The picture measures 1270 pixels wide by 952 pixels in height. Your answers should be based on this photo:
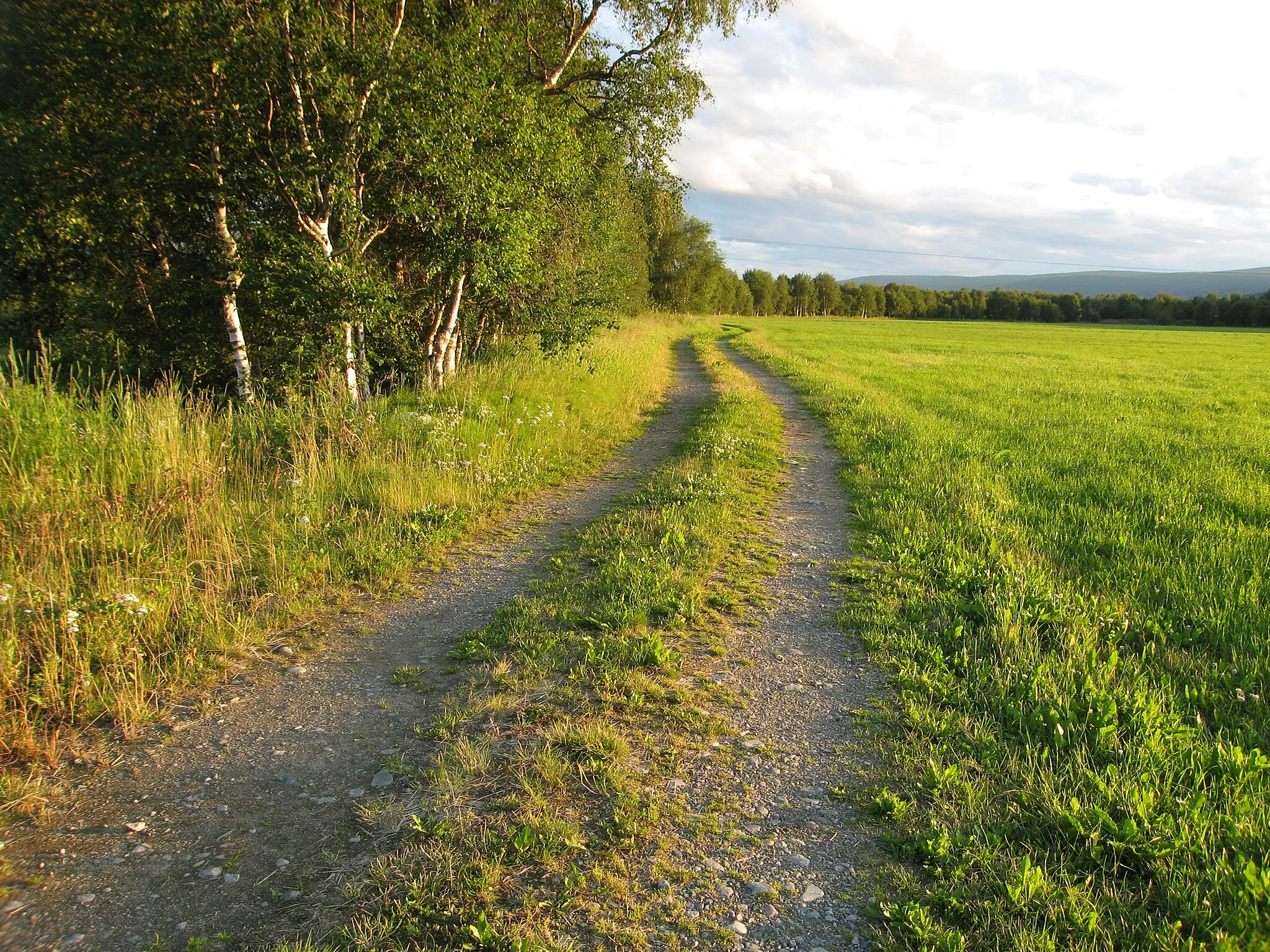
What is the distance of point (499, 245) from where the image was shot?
423 inches

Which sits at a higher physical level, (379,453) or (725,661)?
(379,453)

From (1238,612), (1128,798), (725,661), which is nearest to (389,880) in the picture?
(725,661)

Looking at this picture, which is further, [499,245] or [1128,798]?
[499,245]

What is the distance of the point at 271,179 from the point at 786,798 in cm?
1025

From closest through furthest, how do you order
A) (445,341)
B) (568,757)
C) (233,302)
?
(568,757)
(233,302)
(445,341)

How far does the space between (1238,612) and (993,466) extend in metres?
5.01

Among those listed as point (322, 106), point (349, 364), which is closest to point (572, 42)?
point (322, 106)

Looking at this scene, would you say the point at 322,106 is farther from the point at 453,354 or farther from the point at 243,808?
the point at 243,808

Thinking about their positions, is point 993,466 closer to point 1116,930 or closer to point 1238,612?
point 1238,612

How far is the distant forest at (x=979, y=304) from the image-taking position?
96.8 metres

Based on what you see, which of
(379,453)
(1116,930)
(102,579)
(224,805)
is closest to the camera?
(1116,930)

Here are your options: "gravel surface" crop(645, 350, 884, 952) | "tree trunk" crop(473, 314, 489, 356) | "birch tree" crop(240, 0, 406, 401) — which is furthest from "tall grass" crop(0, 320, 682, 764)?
"tree trunk" crop(473, 314, 489, 356)

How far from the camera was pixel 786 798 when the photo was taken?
317cm

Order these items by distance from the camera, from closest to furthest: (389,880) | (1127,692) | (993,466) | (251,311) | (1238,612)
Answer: (389,880)
(1127,692)
(1238,612)
(993,466)
(251,311)
